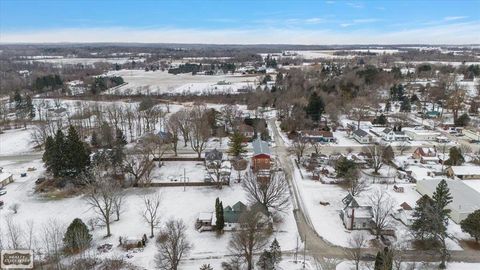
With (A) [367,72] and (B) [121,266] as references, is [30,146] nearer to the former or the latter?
(B) [121,266]

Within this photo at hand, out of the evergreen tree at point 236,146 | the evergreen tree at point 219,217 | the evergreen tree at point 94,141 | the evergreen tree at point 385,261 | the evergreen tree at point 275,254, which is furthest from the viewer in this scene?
the evergreen tree at point 94,141

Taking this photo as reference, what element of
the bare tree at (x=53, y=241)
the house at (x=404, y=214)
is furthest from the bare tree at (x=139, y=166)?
the house at (x=404, y=214)

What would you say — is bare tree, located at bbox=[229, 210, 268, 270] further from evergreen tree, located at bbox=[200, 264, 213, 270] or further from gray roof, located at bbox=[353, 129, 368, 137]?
gray roof, located at bbox=[353, 129, 368, 137]

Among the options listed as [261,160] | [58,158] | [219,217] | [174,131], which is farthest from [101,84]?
[219,217]

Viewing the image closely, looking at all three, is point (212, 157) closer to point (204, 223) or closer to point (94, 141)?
point (204, 223)

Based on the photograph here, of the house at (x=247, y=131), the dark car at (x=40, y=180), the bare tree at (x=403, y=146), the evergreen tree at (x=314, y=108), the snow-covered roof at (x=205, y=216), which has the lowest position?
the dark car at (x=40, y=180)

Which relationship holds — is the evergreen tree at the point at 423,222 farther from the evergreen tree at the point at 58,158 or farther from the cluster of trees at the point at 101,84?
the cluster of trees at the point at 101,84
